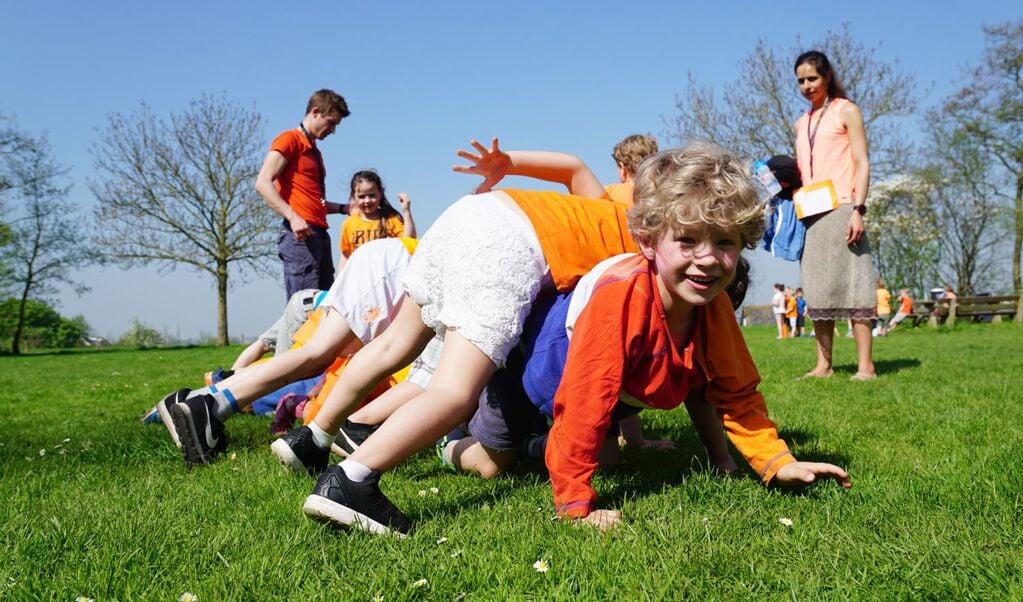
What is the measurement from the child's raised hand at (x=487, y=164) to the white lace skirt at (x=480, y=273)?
0.37 meters

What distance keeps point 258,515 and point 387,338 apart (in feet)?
2.65

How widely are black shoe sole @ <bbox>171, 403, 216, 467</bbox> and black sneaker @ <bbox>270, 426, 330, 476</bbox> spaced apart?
60 cm

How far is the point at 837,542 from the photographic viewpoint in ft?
6.95

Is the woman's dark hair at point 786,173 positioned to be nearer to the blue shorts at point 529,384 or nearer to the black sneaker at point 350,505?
the blue shorts at point 529,384

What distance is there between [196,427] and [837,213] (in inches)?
193

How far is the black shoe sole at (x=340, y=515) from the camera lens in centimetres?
226

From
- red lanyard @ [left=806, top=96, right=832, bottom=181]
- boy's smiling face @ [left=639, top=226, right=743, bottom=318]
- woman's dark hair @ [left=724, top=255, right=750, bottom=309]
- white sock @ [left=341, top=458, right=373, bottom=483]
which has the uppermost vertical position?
red lanyard @ [left=806, top=96, right=832, bottom=181]

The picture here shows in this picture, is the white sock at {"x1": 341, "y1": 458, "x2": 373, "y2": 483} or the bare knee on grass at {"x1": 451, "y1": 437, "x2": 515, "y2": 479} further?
the bare knee on grass at {"x1": 451, "y1": 437, "x2": 515, "y2": 479}

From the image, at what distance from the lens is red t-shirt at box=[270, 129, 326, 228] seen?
215 inches

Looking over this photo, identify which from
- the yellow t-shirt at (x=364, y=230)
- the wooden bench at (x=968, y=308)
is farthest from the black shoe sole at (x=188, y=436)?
the wooden bench at (x=968, y=308)

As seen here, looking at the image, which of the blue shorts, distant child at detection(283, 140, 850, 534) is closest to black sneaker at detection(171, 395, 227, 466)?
distant child at detection(283, 140, 850, 534)

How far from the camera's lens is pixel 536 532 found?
2.27 m

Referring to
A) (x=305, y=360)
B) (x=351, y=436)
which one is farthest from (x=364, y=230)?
(x=351, y=436)

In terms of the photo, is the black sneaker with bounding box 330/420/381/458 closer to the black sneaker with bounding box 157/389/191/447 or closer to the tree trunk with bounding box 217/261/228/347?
the black sneaker with bounding box 157/389/191/447
